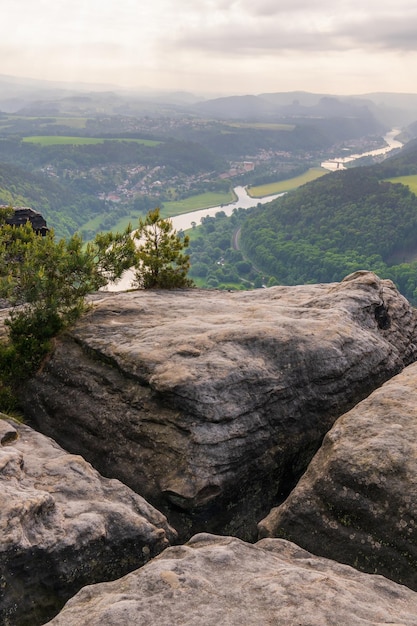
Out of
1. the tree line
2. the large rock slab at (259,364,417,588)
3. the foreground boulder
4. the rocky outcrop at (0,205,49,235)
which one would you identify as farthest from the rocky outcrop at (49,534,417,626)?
the rocky outcrop at (0,205,49,235)

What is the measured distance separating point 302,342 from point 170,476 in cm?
658

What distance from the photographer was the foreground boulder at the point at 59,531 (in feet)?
33.8

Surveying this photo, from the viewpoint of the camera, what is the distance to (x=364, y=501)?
12.9 m

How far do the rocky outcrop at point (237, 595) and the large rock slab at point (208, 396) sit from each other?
3.55 m

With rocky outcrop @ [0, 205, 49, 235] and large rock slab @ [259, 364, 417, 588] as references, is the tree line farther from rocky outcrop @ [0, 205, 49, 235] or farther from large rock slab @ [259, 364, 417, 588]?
rocky outcrop @ [0, 205, 49, 235]

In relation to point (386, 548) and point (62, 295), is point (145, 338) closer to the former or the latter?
point (62, 295)

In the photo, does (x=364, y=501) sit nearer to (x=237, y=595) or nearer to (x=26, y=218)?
(x=237, y=595)

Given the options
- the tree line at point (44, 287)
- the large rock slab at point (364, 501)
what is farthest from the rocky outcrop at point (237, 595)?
the tree line at point (44, 287)

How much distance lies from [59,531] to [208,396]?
19.3 feet

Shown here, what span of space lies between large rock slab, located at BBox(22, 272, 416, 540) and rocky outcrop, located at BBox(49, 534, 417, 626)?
3546mm

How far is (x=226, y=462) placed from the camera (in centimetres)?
1493

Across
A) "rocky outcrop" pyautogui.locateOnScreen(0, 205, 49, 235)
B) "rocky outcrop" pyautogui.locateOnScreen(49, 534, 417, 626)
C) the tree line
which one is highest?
"rocky outcrop" pyautogui.locateOnScreen(0, 205, 49, 235)

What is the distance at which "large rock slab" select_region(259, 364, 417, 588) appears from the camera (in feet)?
40.5

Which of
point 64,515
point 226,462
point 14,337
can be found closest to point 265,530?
point 226,462
